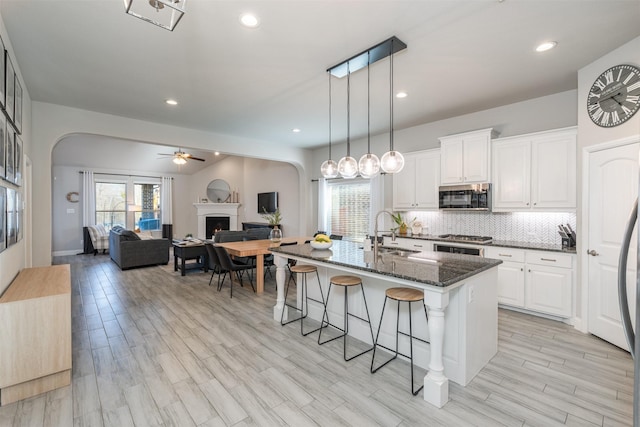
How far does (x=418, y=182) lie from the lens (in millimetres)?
5078

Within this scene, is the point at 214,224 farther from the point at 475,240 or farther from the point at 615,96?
the point at 615,96

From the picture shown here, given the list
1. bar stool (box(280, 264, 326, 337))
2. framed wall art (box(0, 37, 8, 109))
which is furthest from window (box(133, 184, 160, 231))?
bar stool (box(280, 264, 326, 337))

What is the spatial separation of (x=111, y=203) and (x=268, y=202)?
5.43 metres

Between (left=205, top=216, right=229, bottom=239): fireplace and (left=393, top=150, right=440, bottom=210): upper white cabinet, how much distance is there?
23.3 feet

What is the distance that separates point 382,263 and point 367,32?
78.5 inches

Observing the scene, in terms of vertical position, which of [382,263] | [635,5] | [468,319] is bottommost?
[468,319]

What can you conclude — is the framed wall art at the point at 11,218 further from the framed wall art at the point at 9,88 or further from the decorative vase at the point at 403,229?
the decorative vase at the point at 403,229

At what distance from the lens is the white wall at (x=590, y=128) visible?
Answer: 108 inches

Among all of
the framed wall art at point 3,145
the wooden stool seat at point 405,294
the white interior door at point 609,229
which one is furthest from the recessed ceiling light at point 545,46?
the framed wall art at point 3,145

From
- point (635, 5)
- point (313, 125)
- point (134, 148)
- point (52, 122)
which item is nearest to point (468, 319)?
point (635, 5)

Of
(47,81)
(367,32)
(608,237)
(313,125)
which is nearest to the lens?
(367,32)

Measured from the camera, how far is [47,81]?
11.2 feet

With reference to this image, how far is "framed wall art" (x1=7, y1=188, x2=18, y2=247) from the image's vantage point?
2451mm

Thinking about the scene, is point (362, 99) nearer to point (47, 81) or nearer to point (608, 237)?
point (608, 237)
